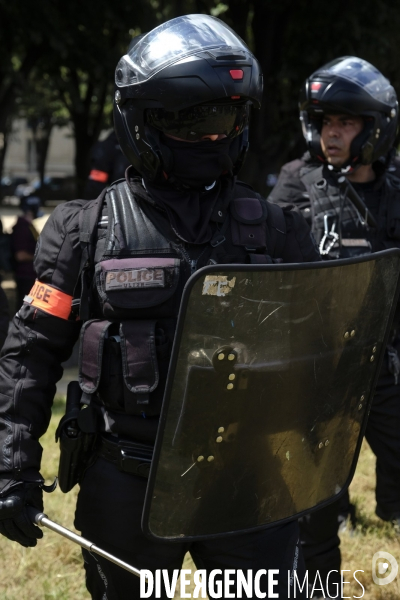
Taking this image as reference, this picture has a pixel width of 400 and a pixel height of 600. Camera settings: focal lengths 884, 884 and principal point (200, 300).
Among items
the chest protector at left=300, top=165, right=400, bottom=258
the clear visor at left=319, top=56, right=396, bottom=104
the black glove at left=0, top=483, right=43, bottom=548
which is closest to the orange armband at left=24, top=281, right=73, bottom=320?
the black glove at left=0, top=483, right=43, bottom=548

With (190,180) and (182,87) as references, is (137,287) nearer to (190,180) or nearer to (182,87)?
(190,180)

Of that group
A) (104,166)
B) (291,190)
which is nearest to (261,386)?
(291,190)

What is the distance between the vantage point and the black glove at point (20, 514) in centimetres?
236

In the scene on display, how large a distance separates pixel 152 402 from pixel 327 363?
19.3 inches

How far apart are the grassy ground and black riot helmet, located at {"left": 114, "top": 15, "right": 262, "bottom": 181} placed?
214cm

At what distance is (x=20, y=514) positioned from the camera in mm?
2383

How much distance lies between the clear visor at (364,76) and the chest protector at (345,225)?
45 cm

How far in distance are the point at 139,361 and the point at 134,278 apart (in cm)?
22

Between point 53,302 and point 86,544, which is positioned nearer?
point 86,544

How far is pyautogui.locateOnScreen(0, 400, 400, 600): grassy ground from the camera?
12.6 feet

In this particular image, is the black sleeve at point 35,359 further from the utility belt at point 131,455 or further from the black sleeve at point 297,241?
the black sleeve at point 297,241

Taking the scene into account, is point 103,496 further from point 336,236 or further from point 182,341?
point 336,236

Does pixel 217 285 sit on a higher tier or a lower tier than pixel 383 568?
higher

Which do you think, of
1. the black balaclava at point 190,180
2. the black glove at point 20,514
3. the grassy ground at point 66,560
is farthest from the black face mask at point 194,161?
the grassy ground at point 66,560
